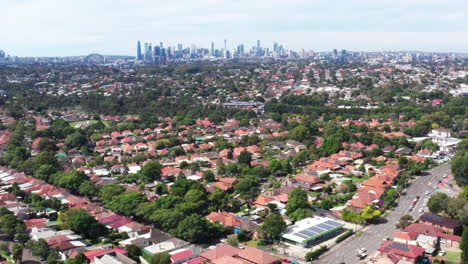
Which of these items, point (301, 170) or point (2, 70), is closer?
point (301, 170)

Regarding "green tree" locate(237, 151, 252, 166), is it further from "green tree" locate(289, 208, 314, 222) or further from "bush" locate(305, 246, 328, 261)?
"bush" locate(305, 246, 328, 261)

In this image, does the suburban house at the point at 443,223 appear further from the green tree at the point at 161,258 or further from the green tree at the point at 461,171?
the green tree at the point at 161,258

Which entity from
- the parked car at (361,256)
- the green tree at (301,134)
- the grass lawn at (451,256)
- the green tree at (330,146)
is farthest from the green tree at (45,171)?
the grass lawn at (451,256)

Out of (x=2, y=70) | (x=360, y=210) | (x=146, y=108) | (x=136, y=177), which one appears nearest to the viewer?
(x=360, y=210)

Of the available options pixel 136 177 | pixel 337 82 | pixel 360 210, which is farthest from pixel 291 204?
pixel 337 82

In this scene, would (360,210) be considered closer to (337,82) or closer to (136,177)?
(136,177)

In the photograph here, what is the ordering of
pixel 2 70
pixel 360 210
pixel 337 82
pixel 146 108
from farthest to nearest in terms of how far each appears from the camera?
pixel 2 70 < pixel 337 82 < pixel 146 108 < pixel 360 210

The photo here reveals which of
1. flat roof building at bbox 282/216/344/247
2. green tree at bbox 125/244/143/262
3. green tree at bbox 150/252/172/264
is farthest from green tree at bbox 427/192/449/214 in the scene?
green tree at bbox 125/244/143/262

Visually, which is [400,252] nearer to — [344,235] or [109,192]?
[344,235]
